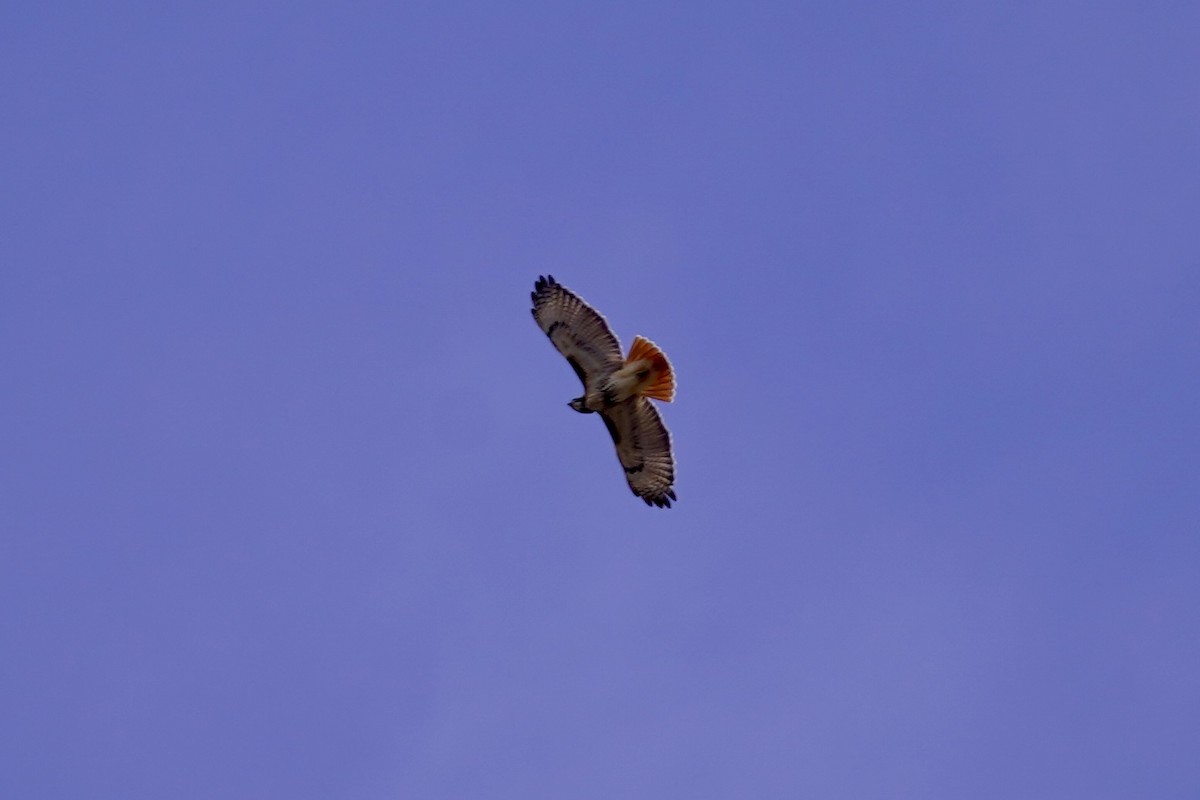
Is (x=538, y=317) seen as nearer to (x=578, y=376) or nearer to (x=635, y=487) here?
(x=578, y=376)

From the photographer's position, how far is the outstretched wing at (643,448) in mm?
26203

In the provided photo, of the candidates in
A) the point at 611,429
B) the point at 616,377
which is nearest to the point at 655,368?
the point at 616,377

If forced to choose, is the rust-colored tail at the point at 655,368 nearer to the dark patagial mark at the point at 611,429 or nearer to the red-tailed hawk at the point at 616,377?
the red-tailed hawk at the point at 616,377

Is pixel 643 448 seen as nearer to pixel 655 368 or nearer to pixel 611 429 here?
pixel 611 429

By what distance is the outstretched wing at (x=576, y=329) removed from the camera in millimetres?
25859

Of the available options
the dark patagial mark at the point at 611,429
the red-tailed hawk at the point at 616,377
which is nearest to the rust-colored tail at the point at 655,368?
the red-tailed hawk at the point at 616,377

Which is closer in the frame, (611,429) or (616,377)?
(616,377)

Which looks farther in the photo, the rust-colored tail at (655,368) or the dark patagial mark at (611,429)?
the dark patagial mark at (611,429)

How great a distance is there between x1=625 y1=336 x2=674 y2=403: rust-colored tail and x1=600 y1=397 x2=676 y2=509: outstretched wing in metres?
0.46

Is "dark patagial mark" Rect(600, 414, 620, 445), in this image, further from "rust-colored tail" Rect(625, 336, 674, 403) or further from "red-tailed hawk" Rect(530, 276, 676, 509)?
"rust-colored tail" Rect(625, 336, 674, 403)

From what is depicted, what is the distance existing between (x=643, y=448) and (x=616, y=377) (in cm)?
157

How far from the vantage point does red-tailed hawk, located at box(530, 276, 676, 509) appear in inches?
1003

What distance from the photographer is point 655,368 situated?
2539 cm

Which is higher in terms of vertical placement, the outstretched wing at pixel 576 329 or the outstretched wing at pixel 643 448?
the outstretched wing at pixel 576 329
